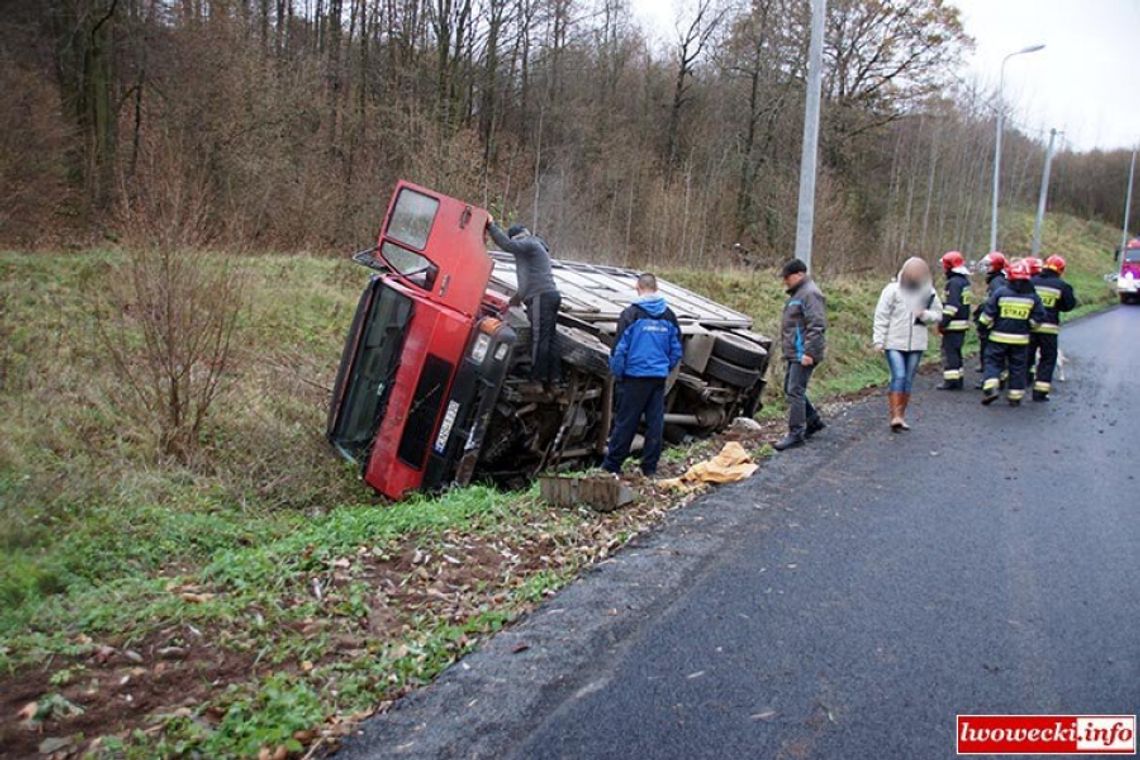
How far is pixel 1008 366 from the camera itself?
11.1 metres

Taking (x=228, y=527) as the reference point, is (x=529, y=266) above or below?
above

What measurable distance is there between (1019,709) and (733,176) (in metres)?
29.8

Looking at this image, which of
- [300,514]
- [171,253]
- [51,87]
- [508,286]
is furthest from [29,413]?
[51,87]

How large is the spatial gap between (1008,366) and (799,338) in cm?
470

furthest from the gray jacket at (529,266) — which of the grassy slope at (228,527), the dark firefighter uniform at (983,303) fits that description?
the dark firefighter uniform at (983,303)

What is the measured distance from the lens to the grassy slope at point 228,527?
3.73 metres

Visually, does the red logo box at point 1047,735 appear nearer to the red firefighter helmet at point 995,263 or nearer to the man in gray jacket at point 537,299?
the man in gray jacket at point 537,299

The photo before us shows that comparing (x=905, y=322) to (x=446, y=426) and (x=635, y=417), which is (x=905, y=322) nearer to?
(x=635, y=417)

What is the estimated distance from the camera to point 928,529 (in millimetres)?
5598

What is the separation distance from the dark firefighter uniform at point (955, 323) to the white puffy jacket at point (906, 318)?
347 cm

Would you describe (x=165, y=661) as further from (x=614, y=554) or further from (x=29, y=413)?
(x=29, y=413)

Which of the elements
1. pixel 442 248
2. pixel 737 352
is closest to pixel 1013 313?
pixel 737 352

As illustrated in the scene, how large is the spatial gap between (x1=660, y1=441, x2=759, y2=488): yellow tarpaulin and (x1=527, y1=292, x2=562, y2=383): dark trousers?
1409mm

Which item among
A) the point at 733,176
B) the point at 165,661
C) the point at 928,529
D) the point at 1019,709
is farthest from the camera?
the point at 733,176
